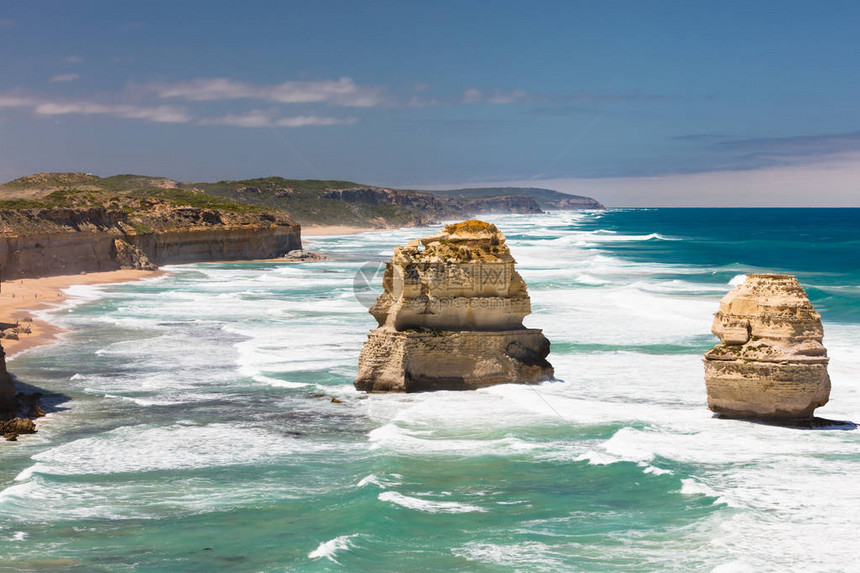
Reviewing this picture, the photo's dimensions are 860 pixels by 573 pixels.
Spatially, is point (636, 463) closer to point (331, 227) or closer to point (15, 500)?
point (15, 500)

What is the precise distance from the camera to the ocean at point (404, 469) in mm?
11234

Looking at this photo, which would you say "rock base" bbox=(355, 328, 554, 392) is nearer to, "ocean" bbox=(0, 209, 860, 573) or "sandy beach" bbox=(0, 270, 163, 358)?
"ocean" bbox=(0, 209, 860, 573)

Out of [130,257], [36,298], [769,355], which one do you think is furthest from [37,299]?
[769,355]

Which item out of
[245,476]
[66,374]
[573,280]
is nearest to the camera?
[245,476]

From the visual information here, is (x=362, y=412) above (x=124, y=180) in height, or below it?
below

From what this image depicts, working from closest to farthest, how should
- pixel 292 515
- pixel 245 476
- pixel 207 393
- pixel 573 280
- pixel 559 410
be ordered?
pixel 292 515 → pixel 245 476 → pixel 559 410 → pixel 207 393 → pixel 573 280

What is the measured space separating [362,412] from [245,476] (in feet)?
14.5

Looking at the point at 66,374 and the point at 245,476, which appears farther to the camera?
the point at 66,374

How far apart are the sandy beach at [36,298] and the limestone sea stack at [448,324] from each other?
463 inches

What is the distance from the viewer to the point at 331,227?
511 ft

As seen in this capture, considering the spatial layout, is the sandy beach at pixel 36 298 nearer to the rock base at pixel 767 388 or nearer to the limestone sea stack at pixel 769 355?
the rock base at pixel 767 388

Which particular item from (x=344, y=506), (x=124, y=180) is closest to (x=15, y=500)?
(x=344, y=506)

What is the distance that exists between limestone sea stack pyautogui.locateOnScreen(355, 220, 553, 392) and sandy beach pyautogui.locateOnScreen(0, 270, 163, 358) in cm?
1176

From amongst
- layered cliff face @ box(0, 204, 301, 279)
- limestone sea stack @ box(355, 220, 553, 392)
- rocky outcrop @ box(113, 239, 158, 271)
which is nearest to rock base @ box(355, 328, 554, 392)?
limestone sea stack @ box(355, 220, 553, 392)
